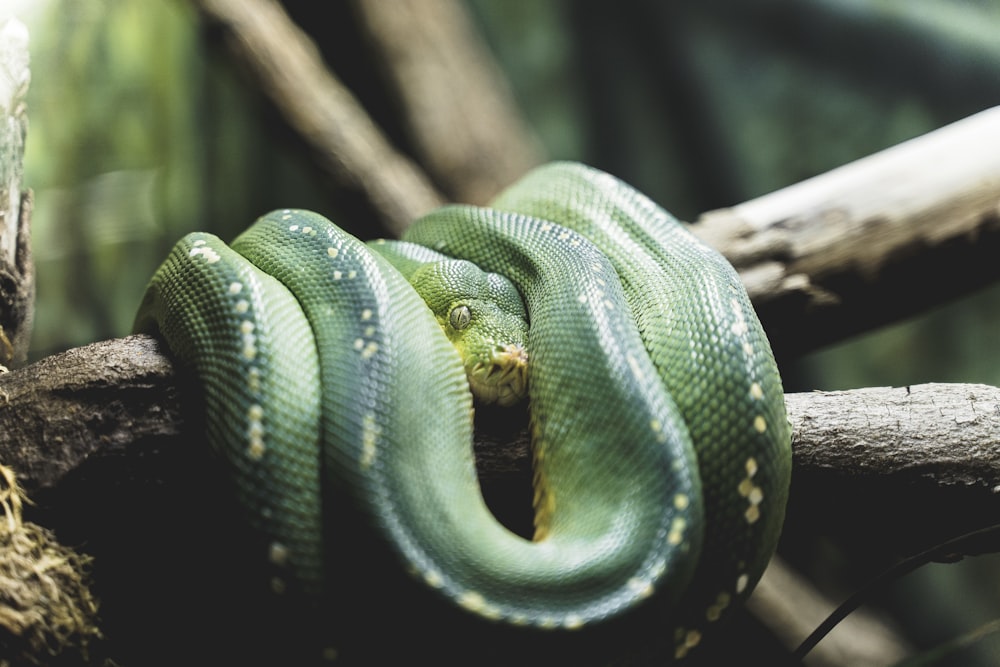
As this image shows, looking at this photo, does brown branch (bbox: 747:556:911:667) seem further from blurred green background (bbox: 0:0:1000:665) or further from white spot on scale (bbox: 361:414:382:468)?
white spot on scale (bbox: 361:414:382:468)

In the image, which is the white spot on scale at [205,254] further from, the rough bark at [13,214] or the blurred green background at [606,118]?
the blurred green background at [606,118]

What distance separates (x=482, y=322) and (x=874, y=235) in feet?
5.74

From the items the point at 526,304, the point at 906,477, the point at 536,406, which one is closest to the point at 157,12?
the point at 526,304

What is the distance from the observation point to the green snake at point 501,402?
1542 millimetres

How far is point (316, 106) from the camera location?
397 centimetres

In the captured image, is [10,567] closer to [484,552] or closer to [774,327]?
[484,552]

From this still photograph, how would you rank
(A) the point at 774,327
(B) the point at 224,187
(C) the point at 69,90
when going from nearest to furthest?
(A) the point at 774,327 → (C) the point at 69,90 → (B) the point at 224,187

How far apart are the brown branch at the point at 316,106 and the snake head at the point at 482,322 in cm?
192

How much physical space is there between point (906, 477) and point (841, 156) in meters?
2.89

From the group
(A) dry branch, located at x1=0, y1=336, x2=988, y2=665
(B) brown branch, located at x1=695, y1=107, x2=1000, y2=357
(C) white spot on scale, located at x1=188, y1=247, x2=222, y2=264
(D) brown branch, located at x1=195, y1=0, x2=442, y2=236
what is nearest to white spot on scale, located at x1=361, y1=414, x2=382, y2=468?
(A) dry branch, located at x1=0, y1=336, x2=988, y2=665

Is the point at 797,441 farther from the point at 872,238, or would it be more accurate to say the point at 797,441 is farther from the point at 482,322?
the point at 872,238

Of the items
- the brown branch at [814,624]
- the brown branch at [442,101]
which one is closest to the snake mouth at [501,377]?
the brown branch at [814,624]

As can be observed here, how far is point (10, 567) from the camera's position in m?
1.67

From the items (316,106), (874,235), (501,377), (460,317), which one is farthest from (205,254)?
(874,235)
